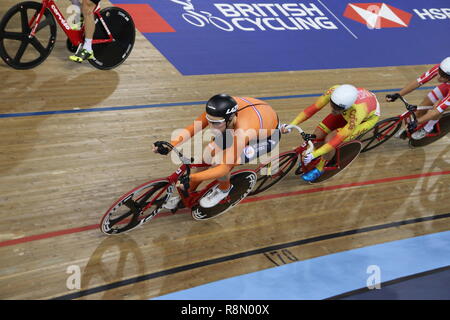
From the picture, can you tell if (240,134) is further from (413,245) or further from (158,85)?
(158,85)

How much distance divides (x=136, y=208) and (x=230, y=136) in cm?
81

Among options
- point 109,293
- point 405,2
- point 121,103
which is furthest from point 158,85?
point 405,2

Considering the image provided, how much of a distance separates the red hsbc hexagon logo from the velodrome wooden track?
292cm

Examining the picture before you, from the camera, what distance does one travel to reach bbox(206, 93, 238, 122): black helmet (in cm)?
311

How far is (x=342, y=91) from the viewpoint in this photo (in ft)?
12.9

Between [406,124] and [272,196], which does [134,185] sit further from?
[406,124]

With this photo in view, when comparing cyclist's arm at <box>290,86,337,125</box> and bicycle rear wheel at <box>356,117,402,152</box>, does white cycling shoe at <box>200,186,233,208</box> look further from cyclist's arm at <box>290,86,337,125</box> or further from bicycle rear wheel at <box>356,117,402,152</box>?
bicycle rear wheel at <box>356,117,402,152</box>


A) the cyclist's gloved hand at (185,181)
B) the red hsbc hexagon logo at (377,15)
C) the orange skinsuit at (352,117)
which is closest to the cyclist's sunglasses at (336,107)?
the orange skinsuit at (352,117)

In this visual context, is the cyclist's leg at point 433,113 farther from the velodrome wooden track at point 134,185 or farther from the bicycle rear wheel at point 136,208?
the bicycle rear wheel at point 136,208

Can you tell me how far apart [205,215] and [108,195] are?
780 mm

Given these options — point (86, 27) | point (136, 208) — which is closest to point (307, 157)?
point (136, 208)

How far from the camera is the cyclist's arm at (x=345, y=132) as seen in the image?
4059 mm

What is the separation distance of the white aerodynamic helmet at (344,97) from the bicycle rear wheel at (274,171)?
53cm

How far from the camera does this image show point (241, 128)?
3.34 metres
